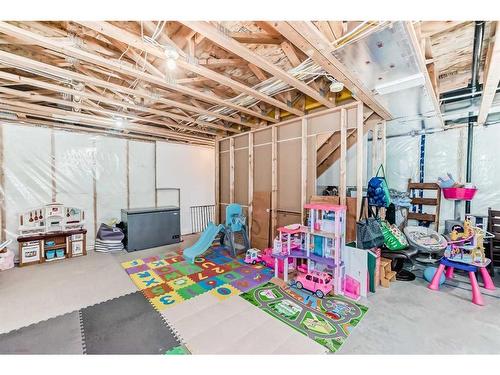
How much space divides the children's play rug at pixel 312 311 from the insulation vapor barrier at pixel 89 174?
4.09 metres

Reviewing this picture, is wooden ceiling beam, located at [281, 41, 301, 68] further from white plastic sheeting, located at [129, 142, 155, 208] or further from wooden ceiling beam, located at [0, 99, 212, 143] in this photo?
white plastic sheeting, located at [129, 142, 155, 208]

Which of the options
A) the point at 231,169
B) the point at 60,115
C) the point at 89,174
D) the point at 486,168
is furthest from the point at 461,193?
the point at 89,174

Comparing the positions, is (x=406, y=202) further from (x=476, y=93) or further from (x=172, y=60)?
(x=172, y=60)

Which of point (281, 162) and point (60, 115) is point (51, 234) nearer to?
point (60, 115)

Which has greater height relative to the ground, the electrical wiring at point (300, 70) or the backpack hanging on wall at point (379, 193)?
the electrical wiring at point (300, 70)


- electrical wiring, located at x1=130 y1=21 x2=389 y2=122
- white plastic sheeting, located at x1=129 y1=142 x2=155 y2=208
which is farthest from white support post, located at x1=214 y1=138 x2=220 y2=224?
electrical wiring, located at x1=130 y1=21 x2=389 y2=122

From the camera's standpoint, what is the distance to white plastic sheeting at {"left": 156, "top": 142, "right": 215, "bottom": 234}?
584 centimetres

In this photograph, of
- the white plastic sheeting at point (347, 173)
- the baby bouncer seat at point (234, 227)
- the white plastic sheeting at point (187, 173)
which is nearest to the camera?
the baby bouncer seat at point (234, 227)

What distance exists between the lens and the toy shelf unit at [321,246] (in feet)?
9.29

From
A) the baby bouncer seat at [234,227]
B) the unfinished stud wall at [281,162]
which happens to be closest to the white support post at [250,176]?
the unfinished stud wall at [281,162]

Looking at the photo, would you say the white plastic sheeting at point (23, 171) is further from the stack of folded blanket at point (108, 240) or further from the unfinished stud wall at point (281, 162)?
the unfinished stud wall at point (281, 162)

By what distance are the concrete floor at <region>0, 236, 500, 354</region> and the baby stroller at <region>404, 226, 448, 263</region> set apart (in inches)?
15.9

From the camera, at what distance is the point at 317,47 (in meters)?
1.79
